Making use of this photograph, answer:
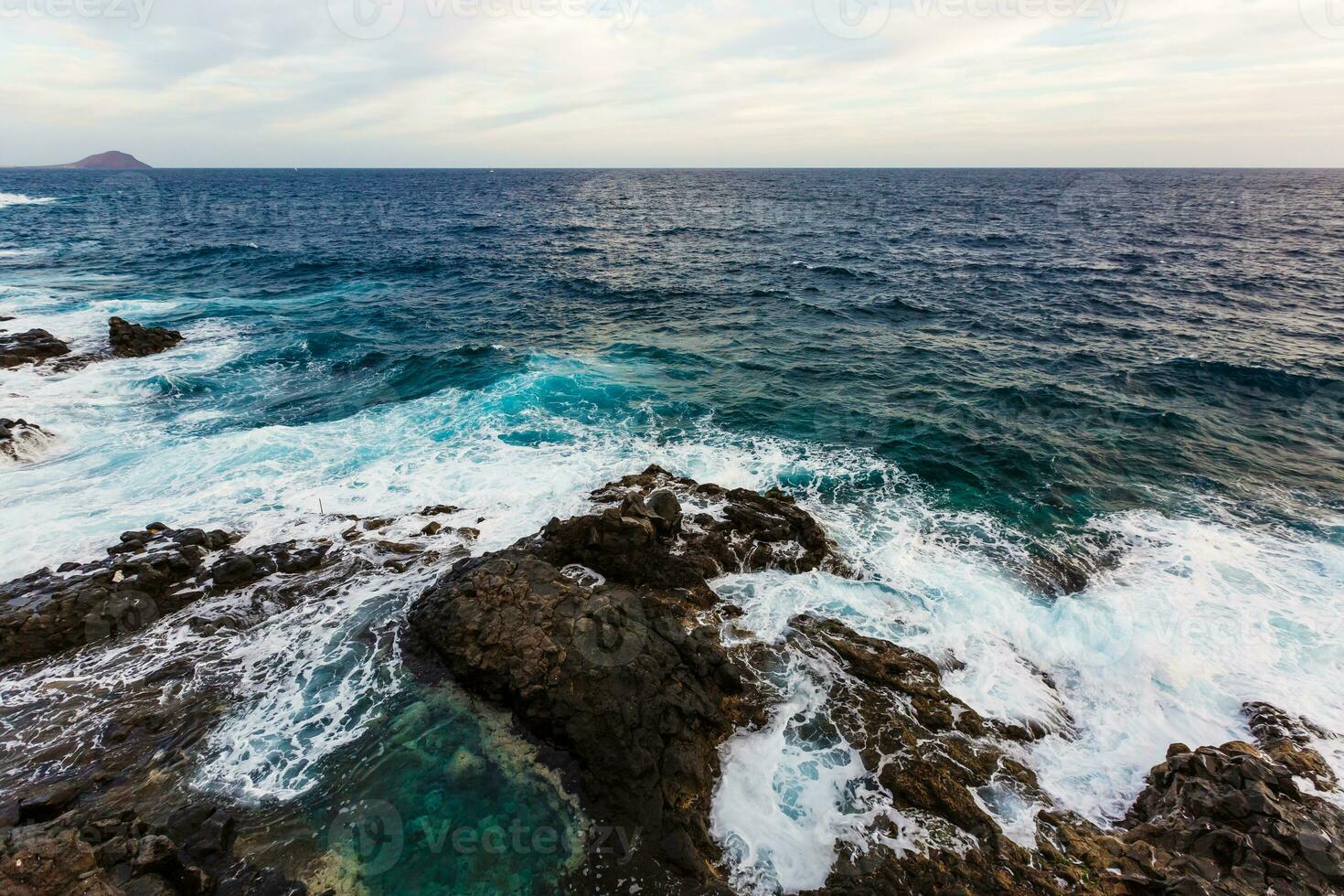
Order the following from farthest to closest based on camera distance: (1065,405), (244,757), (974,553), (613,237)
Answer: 1. (613,237)
2. (1065,405)
3. (974,553)
4. (244,757)

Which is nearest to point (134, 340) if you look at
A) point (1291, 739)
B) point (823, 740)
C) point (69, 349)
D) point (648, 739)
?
point (69, 349)

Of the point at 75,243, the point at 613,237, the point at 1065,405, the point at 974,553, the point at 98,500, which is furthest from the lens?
the point at 613,237

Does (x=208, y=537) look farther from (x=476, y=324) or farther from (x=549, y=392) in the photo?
(x=476, y=324)

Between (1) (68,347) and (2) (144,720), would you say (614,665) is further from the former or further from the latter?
(1) (68,347)

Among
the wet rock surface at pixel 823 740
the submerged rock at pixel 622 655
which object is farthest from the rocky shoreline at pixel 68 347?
the submerged rock at pixel 622 655

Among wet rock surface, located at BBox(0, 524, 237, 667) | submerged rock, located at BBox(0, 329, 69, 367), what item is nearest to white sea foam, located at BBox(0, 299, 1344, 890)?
wet rock surface, located at BBox(0, 524, 237, 667)

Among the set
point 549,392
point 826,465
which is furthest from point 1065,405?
point 549,392

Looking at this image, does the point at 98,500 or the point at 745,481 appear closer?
the point at 98,500

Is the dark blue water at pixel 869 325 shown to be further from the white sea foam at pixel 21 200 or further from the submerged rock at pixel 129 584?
the white sea foam at pixel 21 200
